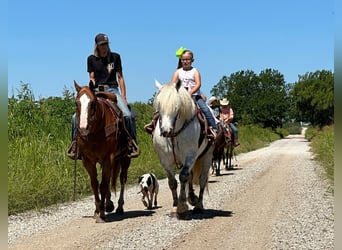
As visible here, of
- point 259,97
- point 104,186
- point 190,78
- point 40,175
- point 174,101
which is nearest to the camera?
point 174,101

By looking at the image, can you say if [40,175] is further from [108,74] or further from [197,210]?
[197,210]

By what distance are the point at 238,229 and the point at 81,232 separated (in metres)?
2.29

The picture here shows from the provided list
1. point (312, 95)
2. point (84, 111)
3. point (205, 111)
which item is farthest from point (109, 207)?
point (312, 95)

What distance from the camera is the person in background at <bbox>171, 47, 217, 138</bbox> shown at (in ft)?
29.7

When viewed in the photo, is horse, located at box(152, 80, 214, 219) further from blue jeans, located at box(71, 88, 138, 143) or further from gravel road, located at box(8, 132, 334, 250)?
gravel road, located at box(8, 132, 334, 250)

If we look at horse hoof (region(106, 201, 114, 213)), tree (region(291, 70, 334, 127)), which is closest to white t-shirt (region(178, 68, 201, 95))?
horse hoof (region(106, 201, 114, 213))

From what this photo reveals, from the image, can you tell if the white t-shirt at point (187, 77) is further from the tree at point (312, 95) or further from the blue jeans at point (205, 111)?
the tree at point (312, 95)

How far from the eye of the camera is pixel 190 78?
909cm

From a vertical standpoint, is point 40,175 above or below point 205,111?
below

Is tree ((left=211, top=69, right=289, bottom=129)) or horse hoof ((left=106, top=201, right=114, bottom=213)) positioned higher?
tree ((left=211, top=69, right=289, bottom=129))

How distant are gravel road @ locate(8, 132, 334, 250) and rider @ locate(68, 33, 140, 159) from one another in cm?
127

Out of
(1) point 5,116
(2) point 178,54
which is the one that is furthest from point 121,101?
(1) point 5,116

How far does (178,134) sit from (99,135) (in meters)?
1.26

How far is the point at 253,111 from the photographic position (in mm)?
94188
